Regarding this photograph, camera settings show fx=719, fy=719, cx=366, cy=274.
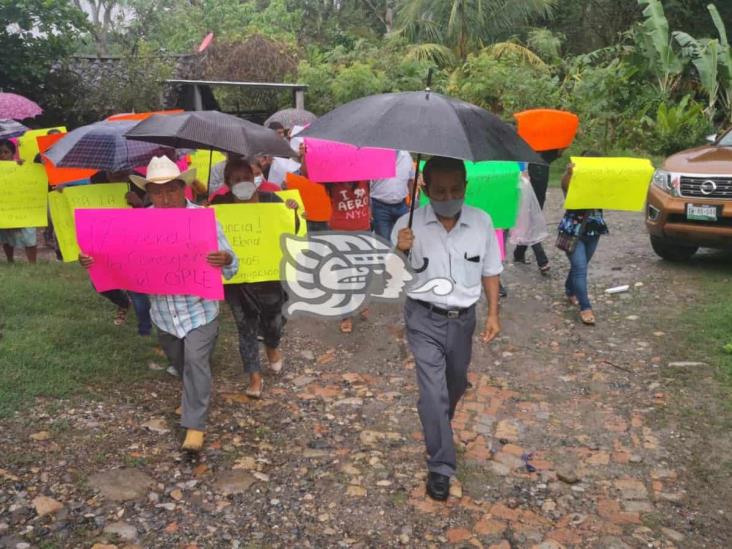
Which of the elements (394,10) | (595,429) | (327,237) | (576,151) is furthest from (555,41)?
(595,429)

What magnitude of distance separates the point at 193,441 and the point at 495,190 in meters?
3.39

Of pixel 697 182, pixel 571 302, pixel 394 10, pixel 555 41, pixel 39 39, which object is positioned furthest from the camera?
pixel 394 10

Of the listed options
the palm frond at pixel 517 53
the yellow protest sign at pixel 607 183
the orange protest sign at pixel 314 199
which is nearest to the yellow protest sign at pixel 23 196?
the orange protest sign at pixel 314 199

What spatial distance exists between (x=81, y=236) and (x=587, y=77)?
48.4 feet

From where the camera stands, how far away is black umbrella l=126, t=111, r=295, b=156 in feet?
13.6

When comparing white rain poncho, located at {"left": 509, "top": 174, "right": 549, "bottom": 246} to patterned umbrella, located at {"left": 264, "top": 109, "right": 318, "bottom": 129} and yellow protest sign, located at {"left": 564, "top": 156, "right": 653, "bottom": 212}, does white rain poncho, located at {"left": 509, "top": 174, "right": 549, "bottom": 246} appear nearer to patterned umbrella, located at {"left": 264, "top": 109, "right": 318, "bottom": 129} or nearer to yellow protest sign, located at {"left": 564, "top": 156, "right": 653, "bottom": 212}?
yellow protest sign, located at {"left": 564, "top": 156, "right": 653, "bottom": 212}

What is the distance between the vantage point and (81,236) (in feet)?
13.0

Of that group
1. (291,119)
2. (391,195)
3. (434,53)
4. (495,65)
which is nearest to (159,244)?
(391,195)

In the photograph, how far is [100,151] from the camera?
482 centimetres

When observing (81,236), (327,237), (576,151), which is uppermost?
(81,236)

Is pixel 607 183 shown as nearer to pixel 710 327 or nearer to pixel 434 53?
pixel 710 327

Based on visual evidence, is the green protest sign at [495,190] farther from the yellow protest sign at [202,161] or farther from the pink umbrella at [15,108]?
the pink umbrella at [15,108]

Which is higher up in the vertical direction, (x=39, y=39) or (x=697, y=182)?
(x=39, y=39)

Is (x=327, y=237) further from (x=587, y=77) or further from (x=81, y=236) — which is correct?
(x=587, y=77)
